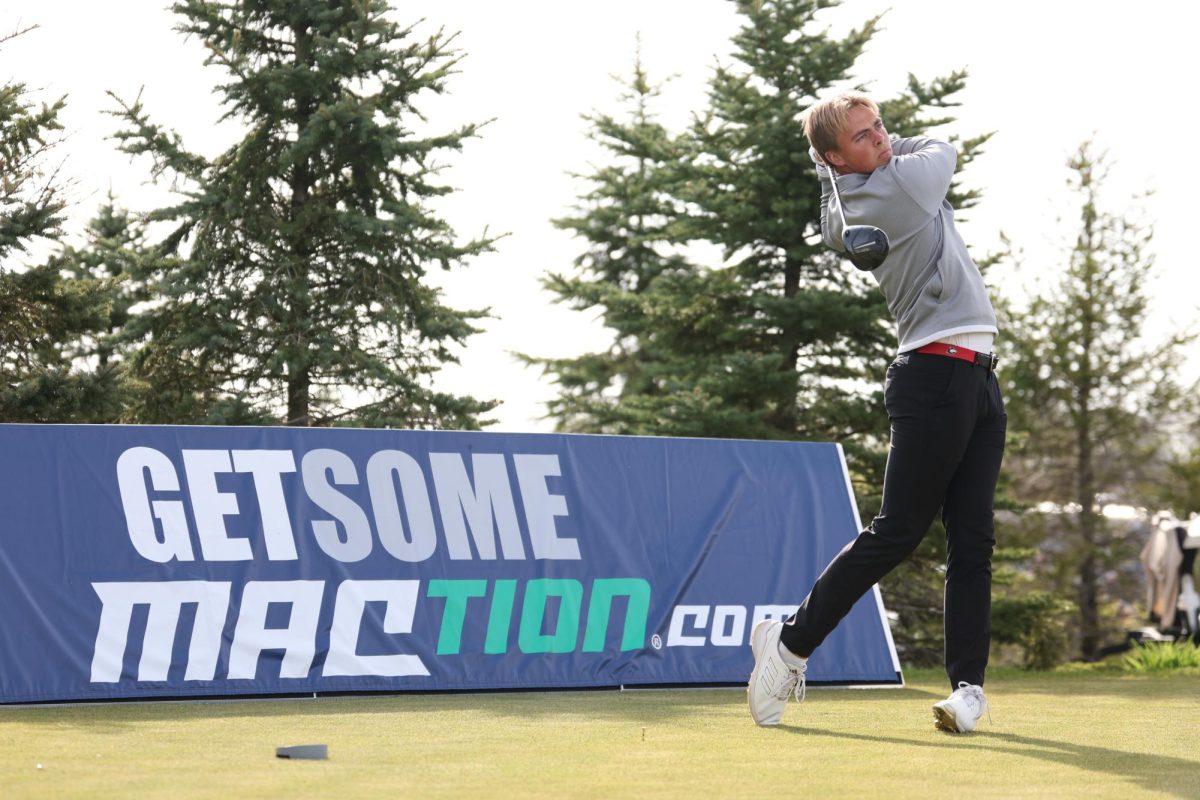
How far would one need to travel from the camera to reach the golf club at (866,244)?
4336mm

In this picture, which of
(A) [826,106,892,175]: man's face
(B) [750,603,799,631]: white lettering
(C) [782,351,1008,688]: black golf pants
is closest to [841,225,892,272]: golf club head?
(A) [826,106,892,175]: man's face

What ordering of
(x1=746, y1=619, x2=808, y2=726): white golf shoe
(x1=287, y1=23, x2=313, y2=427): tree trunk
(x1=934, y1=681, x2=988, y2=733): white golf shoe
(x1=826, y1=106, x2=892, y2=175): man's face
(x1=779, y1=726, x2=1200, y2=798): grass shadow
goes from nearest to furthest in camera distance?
(x1=779, y1=726, x2=1200, y2=798): grass shadow, (x1=934, y1=681, x2=988, y2=733): white golf shoe, (x1=826, y1=106, x2=892, y2=175): man's face, (x1=746, y1=619, x2=808, y2=726): white golf shoe, (x1=287, y1=23, x2=313, y2=427): tree trunk

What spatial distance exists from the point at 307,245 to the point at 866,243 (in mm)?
12090

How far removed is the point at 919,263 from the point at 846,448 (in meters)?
13.3

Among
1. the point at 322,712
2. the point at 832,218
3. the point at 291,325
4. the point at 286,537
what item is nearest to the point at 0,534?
the point at 286,537

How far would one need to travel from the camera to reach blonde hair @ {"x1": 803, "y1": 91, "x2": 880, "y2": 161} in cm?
446

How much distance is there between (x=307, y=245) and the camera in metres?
15.7

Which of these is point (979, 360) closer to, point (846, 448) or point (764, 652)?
point (764, 652)

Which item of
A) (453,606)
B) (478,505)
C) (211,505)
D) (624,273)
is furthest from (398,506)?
(624,273)

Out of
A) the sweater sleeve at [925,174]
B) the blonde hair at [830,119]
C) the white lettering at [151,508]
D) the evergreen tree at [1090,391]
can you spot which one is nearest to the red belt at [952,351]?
the sweater sleeve at [925,174]

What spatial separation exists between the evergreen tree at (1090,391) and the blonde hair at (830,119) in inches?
808

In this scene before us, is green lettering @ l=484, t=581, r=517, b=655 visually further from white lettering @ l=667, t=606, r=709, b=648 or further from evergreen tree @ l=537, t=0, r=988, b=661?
evergreen tree @ l=537, t=0, r=988, b=661

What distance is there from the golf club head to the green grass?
1.44 metres

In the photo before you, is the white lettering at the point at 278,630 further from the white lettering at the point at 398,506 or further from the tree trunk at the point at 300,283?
the tree trunk at the point at 300,283
